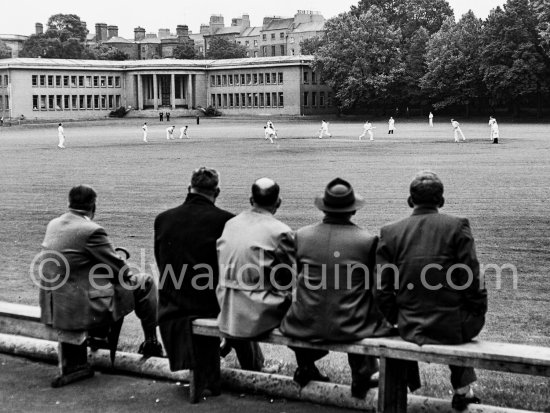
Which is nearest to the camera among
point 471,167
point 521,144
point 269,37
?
point 471,167

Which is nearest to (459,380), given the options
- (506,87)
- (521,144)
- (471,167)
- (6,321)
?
(6,321)

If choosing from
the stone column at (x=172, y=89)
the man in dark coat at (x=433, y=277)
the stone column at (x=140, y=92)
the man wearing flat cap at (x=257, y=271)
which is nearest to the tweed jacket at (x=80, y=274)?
the man wearing flat cap at (x=257, y=271)

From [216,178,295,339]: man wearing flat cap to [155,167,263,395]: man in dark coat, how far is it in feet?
0.85

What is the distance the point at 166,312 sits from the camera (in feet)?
23.0

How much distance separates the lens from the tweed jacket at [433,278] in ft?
19.7

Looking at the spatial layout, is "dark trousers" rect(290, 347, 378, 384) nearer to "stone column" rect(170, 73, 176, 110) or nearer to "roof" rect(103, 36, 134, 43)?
"stone column" rect(170, 73, 176, 110)

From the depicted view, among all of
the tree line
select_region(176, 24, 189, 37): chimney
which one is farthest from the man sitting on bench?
select_region(176, 24, 189, 37): chimney

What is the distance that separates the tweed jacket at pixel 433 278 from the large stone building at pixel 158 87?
98498 millimetres

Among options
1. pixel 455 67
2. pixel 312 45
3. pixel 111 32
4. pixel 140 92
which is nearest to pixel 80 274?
pixel 455 67

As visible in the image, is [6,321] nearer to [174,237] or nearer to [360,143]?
[174,237]

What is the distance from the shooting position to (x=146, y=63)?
389 feet

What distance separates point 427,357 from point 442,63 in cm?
7748

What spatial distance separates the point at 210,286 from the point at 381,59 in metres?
83.2

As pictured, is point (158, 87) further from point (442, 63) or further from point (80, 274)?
point (80, 274)
